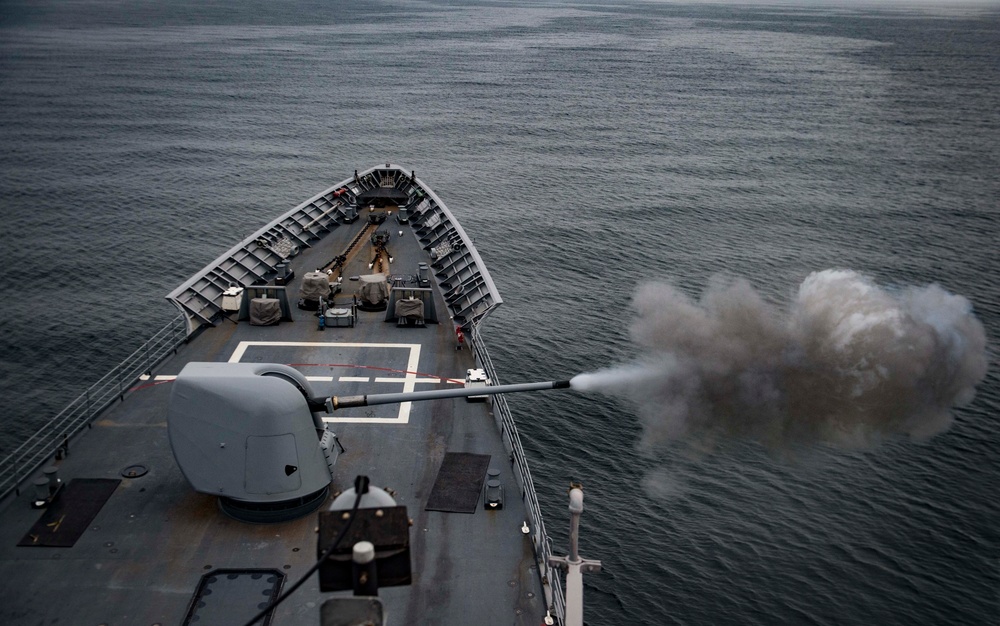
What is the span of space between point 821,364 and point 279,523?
11.1 metres

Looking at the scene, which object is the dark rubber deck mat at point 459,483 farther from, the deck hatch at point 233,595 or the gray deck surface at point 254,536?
the deck hatch at point 233,595

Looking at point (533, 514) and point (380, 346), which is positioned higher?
point (380, 346)

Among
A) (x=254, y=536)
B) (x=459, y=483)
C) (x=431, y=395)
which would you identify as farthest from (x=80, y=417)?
(x=431, y=395)

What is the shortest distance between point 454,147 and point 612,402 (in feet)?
152

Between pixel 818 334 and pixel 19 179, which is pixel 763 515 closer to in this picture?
pixel 818 334

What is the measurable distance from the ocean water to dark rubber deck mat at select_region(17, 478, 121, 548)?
12.8 m

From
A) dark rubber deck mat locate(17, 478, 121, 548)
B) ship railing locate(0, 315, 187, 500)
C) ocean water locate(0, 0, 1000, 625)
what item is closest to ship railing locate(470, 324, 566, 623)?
ocean water locate(0, 0, 1000, 625)

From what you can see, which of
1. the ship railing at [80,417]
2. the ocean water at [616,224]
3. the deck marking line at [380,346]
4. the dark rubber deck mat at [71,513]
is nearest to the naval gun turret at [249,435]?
the dark rubber deck mat at [71,513]

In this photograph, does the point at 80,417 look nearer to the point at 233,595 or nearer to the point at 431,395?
the point at 233,595

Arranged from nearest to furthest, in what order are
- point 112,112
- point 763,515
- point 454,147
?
point 763,515, point 454,147, point 112,112

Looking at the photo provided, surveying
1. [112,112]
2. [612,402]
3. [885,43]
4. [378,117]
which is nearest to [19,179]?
[112,112]

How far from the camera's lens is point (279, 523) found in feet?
56.4

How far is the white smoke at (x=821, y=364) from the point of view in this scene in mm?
17016

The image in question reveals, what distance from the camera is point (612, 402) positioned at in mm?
33375
